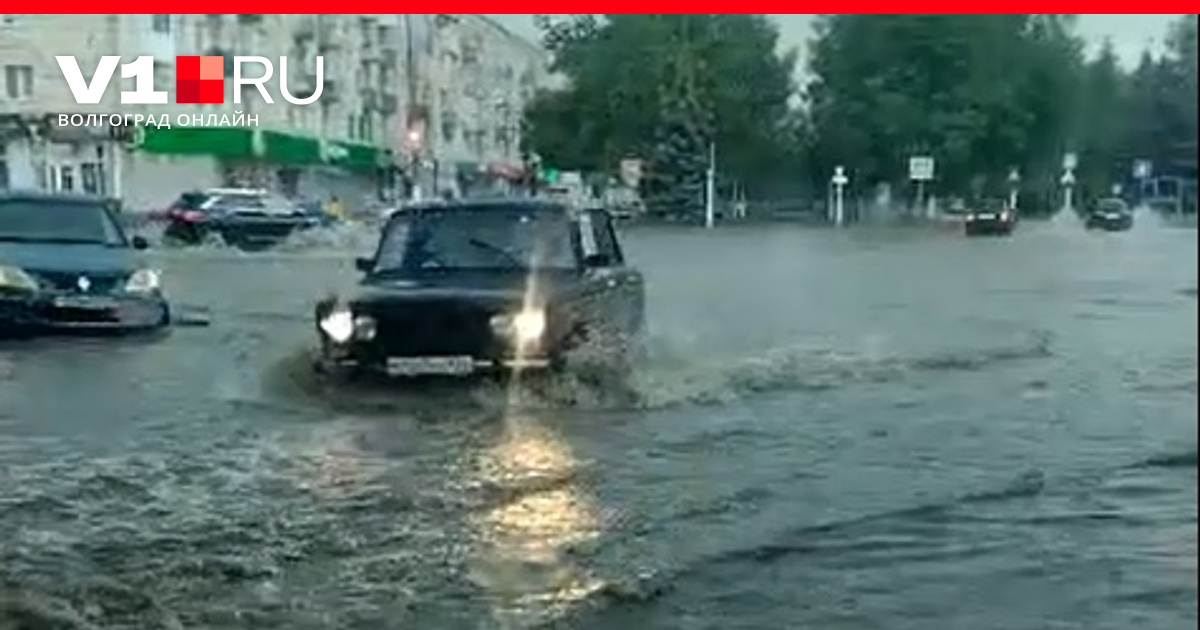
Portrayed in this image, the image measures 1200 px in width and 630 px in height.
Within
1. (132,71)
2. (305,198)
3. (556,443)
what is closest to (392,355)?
(556,443)

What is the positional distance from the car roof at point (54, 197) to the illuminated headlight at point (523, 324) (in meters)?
3.46

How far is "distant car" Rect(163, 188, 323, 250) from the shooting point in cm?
566

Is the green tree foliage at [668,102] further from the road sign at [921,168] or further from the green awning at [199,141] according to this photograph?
the green awning at [199,141]

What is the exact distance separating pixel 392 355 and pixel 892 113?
730 cm

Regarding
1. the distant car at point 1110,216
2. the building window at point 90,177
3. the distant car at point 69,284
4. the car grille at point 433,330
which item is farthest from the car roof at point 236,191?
the car grille at point 433,330

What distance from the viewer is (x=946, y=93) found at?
3.62 m

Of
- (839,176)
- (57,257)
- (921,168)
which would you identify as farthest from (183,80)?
(57,257)

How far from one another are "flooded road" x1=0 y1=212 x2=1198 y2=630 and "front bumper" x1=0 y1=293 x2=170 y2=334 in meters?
0.19

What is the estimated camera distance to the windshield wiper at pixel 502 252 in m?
10.1

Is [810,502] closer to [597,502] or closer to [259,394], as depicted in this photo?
[597,502]

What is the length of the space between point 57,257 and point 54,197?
6.34m

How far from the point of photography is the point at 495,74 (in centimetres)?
459

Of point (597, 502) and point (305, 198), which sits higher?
point (305, 198)

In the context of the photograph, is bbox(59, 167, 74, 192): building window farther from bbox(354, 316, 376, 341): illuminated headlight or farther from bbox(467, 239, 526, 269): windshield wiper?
bbox(354, 316, 376, 341): illuminated headlight
